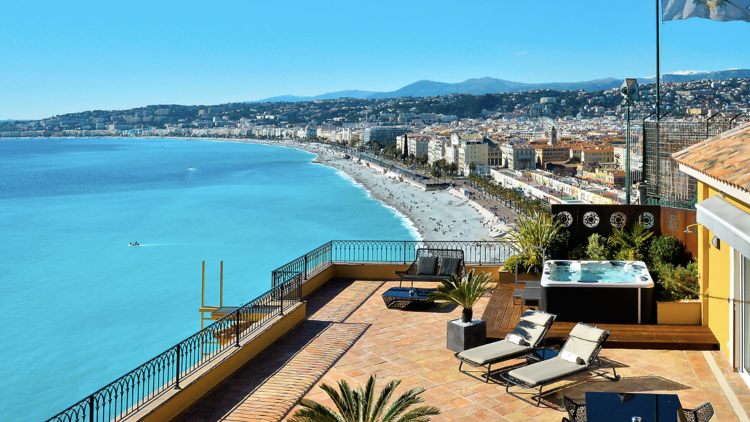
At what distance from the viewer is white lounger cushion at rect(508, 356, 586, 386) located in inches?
224

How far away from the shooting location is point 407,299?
30.1ft

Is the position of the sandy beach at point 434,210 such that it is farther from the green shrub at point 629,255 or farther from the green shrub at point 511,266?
the green shrub at point 629,255

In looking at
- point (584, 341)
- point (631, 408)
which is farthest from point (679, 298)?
point (631, 408)

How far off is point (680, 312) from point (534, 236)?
9.07ft

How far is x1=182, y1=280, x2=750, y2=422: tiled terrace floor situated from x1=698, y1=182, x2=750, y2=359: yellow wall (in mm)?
324

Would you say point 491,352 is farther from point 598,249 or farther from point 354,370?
point 598,249

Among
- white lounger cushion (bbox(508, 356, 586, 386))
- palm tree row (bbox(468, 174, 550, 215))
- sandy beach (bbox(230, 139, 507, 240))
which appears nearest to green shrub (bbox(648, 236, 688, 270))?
white lounger cushion (bbox(508, 356, 586, 386))

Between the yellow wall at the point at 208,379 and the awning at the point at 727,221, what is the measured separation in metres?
4.79

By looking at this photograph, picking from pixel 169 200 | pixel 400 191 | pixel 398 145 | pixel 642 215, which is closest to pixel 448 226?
pixel 400 191

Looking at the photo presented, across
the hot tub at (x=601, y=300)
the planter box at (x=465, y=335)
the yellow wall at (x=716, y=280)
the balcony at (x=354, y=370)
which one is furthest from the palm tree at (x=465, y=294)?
the yellow wall at (x=716, y=280)

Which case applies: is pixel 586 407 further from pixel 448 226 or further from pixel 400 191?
pixel 400 191

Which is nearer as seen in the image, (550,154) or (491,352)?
(491,352)

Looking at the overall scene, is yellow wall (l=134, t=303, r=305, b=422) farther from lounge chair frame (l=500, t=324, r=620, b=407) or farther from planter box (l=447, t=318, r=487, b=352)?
lounge chair frame (l=500, t=324, r=620, b=407)

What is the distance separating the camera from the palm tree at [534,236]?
32.8 ft
